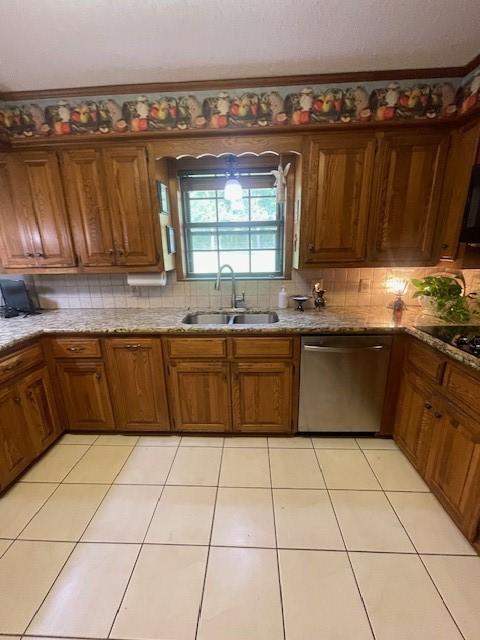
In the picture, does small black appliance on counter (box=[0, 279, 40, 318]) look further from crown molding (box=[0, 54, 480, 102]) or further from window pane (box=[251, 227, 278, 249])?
window pane (box=[251, 227, 278, 249])

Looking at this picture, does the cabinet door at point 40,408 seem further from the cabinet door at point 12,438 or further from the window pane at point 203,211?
the window pane at point 203,211

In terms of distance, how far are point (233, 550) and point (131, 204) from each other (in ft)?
7.52

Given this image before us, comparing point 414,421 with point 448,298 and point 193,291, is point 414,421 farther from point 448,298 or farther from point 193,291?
point 193,291

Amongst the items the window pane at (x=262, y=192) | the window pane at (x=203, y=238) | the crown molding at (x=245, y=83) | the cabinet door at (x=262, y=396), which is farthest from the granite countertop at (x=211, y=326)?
the crown molding at (x=245, y=83)

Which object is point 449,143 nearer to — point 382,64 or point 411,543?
point 382,64

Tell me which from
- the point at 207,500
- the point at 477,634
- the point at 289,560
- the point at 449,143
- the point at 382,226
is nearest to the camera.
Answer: the point at 477,634

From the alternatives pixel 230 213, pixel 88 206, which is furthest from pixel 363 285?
pixel 88 206

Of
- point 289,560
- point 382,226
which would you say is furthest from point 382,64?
point 289,560

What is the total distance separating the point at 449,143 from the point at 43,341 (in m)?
3.17

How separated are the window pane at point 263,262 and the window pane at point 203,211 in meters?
0.50

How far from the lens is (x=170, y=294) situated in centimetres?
262

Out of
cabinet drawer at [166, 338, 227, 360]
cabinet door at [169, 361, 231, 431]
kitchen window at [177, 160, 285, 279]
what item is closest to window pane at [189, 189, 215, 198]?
kitchen window at [177, 160, 285, 279]

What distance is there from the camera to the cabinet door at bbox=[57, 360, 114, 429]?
2.16 metres

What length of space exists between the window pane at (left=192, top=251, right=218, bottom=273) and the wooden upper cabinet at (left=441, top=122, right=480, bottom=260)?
1.80 m
